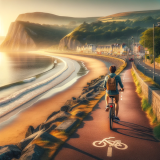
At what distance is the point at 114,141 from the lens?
717 cm

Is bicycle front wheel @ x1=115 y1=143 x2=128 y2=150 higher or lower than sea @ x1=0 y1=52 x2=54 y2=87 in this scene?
higher

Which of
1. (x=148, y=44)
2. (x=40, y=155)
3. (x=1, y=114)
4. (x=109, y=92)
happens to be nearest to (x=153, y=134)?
(x=109, y=92)

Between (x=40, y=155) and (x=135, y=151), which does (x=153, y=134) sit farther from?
(x=40, y=155)

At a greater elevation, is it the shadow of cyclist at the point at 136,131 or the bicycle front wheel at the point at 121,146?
→ the bicycle front wheel at the point at 121,146

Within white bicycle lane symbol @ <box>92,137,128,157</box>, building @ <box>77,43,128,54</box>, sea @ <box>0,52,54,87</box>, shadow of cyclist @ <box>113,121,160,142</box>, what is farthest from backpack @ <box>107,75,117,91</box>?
building @ <box>77,43,128,54</box>

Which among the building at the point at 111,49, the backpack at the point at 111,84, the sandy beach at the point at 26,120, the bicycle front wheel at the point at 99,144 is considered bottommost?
the sandy beach at the point at 26,120

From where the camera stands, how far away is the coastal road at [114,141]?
6168 millimetres

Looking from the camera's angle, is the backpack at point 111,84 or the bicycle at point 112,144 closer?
the bicycle at point 112,144

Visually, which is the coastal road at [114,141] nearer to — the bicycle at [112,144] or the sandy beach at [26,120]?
the bicycle at [112,144]

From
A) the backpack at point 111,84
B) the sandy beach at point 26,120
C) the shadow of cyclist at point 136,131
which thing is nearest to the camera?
the shadow of cyclist at point 136,131

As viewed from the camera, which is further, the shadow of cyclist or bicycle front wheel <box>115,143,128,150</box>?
the shadow of cyclist

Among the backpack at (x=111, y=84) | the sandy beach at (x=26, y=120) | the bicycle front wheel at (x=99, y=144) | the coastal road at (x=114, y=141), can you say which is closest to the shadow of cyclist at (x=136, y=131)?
the coastal road at (x=114, y=141)

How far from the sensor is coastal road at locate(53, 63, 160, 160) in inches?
243

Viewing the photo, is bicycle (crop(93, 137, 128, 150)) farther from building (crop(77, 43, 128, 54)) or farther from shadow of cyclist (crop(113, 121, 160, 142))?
building (crop(77, 43, 128, 54))
